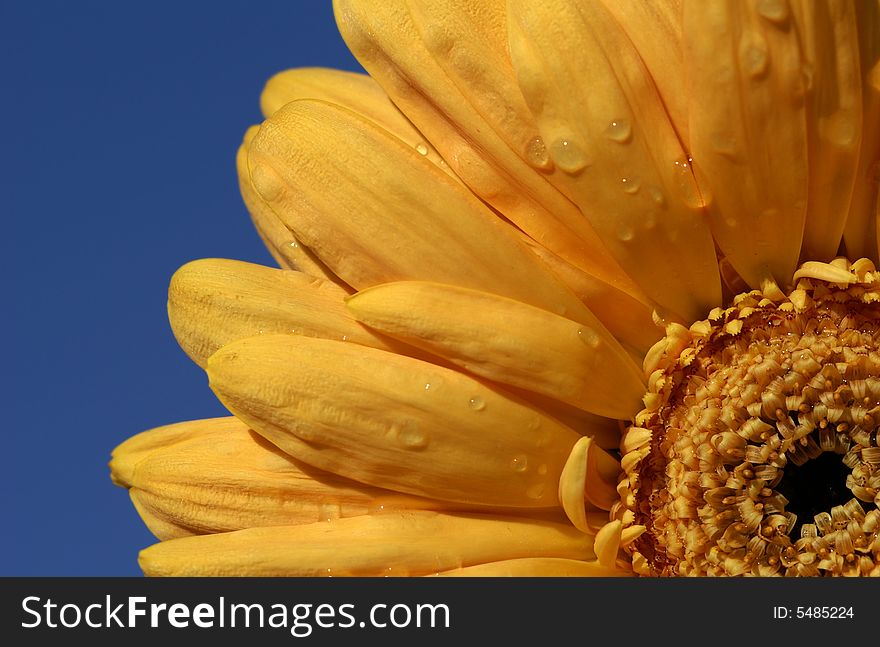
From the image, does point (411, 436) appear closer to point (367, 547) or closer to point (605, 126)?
point (367, 547)

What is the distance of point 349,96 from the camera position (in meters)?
2.07

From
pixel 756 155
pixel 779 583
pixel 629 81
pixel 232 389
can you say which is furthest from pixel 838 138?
pixel 232 389

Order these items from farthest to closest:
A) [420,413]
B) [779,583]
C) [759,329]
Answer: [759,329] → [420,413] → [779,583]

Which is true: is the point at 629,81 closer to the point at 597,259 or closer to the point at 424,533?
the point at 597,259

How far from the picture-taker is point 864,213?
5.68 feet

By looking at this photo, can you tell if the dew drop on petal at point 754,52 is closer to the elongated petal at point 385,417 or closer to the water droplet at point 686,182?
the water droplet at point 686,182

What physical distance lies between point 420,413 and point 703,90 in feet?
1.84

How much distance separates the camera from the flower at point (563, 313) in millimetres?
1644

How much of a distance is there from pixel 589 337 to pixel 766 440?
28 cm

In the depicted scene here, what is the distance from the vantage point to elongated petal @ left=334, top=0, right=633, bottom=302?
1.73 meters

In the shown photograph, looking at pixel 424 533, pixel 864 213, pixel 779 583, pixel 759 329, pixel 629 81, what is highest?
pixel 629 81

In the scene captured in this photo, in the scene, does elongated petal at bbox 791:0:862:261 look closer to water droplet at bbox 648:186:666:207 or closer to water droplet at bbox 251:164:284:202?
water droplet at bbox 648:186:666:207

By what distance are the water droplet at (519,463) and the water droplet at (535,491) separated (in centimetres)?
3

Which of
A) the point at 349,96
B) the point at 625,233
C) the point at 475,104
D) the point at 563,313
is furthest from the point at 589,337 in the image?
the point at 349,96
